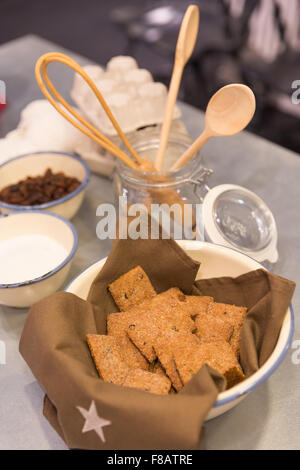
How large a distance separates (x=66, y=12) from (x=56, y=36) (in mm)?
441

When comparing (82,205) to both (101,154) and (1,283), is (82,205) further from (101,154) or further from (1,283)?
(1,283)

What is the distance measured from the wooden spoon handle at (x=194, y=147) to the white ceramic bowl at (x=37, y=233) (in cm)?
20

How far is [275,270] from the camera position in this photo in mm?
813

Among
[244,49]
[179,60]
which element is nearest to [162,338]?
[179,60]

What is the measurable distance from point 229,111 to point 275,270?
27 centimetres

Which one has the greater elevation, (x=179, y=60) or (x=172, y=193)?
(x=179, y=60)

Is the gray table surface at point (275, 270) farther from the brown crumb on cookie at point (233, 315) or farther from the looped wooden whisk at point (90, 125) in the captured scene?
the looped wooden whisk at point (90, 125)

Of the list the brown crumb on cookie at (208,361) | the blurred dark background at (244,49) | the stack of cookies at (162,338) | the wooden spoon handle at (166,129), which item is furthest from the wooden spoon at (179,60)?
the blurred dark background at (244,49)

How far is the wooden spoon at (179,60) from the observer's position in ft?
2.65

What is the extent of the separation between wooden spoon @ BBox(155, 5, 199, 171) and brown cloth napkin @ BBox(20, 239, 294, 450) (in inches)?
7.7

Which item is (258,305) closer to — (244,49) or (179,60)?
(179,60)

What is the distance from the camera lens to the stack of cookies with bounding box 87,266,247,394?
0.56m

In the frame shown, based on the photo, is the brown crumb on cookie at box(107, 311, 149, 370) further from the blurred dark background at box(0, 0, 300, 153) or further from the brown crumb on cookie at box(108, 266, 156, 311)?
the blurred dark background at box(0, 0, 300, 153)

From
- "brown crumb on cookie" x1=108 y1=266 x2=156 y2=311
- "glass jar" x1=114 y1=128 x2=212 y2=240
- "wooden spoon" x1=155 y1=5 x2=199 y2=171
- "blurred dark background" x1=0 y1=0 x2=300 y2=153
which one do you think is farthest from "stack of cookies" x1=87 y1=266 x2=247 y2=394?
"blurred dark background" x1=0 y1=0 x2=300 y2=153
